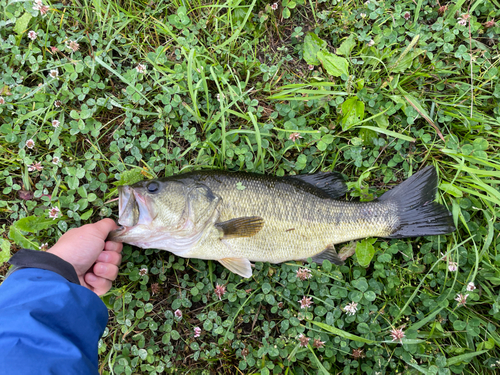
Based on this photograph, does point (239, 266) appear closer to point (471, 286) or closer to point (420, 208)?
point (420, 208)

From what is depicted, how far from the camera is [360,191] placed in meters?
3.04

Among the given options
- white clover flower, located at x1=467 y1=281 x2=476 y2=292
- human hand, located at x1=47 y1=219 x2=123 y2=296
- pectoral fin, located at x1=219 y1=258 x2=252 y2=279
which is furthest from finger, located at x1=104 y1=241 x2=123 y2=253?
white clover flower, located at x1=467 y1=281 x2=476 y2=292

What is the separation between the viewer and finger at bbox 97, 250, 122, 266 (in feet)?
9.12

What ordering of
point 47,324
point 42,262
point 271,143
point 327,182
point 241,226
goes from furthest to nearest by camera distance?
1. point 271,143
2. point 327,182
3. point 241,226
4. point 42,262
5. point 47,324

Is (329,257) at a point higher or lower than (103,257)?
lower

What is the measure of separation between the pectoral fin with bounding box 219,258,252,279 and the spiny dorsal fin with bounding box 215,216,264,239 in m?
0.28

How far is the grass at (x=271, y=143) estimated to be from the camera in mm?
2861

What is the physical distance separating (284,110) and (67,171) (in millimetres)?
2300

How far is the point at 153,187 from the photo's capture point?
262 cm

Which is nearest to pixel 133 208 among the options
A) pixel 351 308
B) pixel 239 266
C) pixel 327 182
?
pixel 239 266

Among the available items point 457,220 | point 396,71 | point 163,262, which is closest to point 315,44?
point 396,71

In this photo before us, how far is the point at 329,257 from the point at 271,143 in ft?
4.31

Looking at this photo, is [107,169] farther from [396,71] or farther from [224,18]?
[396,71]

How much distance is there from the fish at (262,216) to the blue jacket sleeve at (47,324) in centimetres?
61
